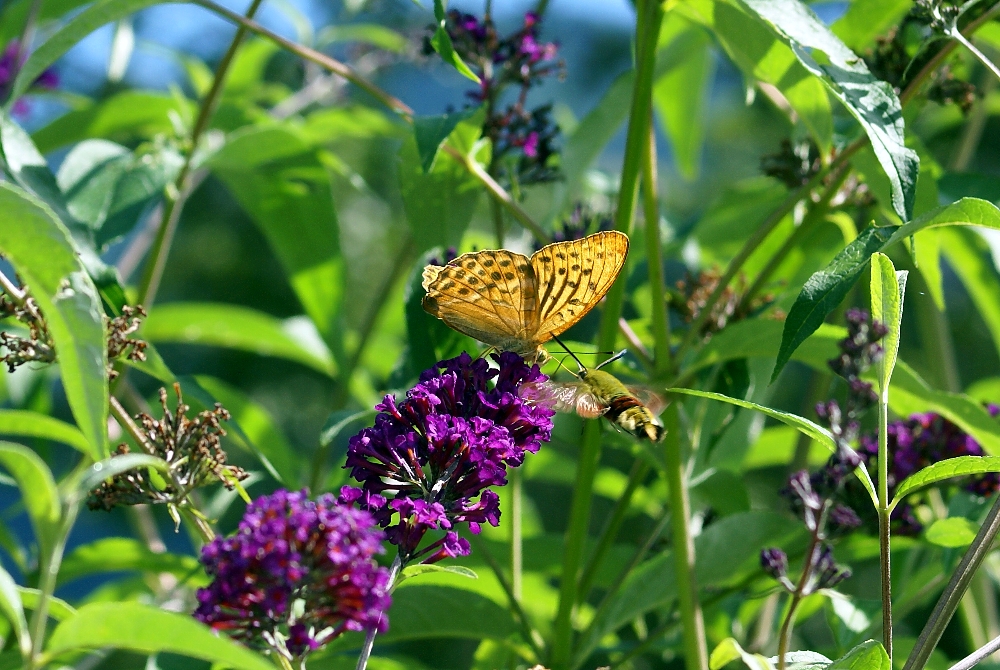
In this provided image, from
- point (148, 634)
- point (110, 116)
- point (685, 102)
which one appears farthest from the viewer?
point (685, 102)

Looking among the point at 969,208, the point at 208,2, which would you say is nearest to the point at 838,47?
the point at 969,208

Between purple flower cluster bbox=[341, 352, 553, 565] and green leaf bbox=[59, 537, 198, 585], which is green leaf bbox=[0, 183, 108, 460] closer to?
purple flower cluster bbox=[341, 352, 553, 565]

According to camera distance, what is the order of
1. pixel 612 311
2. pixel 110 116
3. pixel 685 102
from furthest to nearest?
pixel 685 102 < pixel 110 116 < pixel 612 311

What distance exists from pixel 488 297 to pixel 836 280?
1.31 ft

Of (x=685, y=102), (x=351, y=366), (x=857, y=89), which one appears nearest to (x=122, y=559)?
(x=351, y=366)

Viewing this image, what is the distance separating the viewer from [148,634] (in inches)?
21.8

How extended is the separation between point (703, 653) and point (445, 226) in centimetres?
61

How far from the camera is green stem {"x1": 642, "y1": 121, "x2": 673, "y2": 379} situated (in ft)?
A: 3.61

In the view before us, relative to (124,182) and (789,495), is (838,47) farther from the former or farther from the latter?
(124,182)

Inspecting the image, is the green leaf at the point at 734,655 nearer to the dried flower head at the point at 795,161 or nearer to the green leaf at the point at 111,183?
the dried flower head at the point at 795,161

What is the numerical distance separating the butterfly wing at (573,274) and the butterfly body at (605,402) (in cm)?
11

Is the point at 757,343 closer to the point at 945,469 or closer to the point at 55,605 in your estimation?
the point at 945,469

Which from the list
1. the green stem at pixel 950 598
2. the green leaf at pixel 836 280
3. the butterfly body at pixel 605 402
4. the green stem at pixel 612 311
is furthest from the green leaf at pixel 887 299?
the green stem at pixel 612 311

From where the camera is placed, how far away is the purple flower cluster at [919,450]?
1165mm
